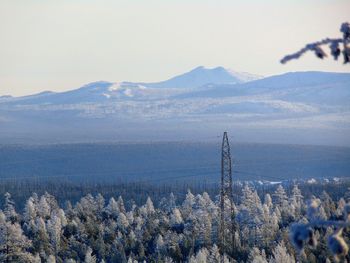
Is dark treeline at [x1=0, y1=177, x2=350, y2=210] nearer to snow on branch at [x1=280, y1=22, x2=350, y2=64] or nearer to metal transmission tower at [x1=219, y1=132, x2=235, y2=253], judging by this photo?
metal transmission tower at [x1=219, y1=132, x2=235, y2=253]

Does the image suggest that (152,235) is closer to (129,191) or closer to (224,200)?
(224,200)

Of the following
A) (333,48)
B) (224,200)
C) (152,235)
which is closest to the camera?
(333,48)

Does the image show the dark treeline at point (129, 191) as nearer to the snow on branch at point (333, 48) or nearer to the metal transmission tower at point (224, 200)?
the metal transmission tower at point (224, 200)

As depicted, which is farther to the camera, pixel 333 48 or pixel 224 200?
pixel 224 200

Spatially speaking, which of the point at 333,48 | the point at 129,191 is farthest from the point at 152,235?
the point at 333,48

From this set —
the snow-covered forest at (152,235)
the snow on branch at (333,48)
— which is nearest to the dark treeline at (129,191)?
the snow-covered forest at (152,235)
